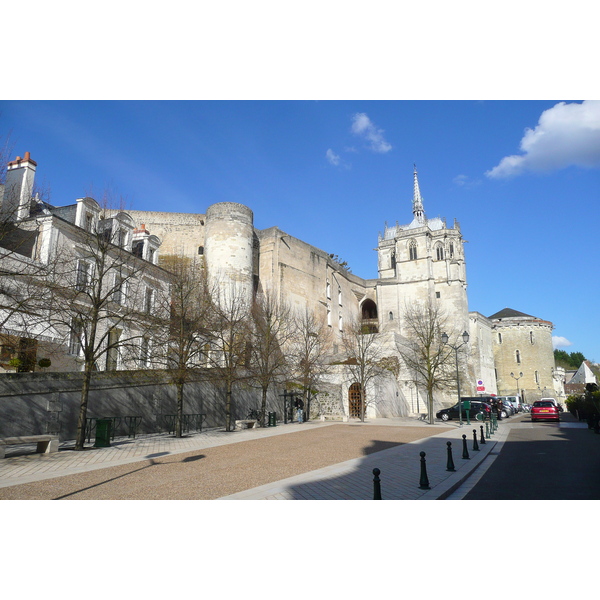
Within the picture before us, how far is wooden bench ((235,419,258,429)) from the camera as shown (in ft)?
68.1

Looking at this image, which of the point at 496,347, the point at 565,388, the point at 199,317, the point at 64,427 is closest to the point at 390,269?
the point at 496,347

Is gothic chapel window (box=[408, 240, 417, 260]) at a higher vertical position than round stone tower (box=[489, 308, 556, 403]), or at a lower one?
higher

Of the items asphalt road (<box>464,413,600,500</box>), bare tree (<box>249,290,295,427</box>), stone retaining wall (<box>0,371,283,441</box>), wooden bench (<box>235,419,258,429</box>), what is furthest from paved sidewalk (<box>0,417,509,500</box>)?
bare tree (<box>249,290,295,427</box>)

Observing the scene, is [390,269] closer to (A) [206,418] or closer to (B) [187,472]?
(A) [206,418]

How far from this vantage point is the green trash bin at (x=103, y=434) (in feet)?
44.0

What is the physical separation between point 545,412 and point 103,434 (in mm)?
24653

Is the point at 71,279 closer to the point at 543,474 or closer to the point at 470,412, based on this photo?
the point at 543,474

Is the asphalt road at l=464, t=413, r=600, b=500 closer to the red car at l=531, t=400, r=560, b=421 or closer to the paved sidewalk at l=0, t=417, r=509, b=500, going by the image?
the paved sidewalk at l=0, t=417, r=509, b=500

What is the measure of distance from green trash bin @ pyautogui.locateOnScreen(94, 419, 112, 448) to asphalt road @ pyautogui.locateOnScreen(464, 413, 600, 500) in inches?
411

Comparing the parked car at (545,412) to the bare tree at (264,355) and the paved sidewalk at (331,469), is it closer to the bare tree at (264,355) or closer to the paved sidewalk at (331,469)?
the paved sidewalk at (331,469)

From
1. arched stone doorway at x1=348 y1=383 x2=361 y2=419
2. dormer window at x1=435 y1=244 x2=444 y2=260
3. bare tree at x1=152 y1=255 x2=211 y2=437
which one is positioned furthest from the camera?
dormer window at x1=435 y1=244 x2=444 y2=260

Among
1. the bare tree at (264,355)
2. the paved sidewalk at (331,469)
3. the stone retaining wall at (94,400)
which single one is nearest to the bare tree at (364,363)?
the bare tree at (264,355)

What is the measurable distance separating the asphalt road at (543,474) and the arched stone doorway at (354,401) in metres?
15.2

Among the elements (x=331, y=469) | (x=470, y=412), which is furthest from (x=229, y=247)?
(x=331, y=469)
